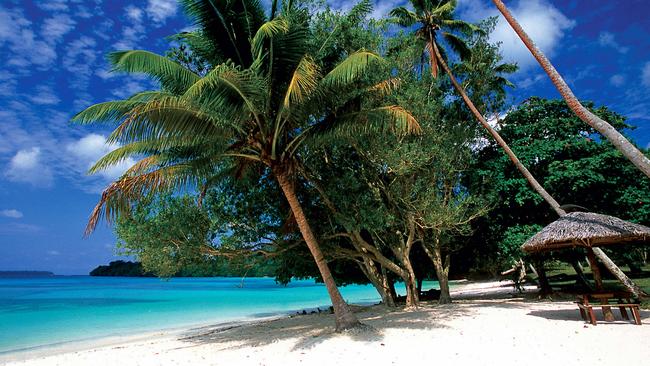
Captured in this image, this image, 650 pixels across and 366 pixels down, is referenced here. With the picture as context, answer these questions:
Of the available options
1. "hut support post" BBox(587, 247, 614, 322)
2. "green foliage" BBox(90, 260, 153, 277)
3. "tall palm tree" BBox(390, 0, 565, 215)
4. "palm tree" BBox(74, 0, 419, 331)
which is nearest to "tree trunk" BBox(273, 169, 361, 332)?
"palm tree" BBox(74, 0, 419, 331)

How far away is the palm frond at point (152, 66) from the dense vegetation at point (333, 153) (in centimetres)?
3

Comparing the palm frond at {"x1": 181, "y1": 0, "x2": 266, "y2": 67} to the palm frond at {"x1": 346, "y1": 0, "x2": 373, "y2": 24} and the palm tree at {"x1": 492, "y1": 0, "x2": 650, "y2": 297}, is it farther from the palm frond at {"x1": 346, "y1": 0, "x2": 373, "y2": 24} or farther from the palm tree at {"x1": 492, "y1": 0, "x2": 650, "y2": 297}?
the palm tree at {"x1": 492, "y1": 0, "x2": 650, "y2": 297}

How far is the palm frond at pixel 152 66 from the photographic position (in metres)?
7.18

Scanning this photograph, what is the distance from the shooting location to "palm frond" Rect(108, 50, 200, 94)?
718 centimetres

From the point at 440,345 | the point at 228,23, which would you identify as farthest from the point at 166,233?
the point at 440,345

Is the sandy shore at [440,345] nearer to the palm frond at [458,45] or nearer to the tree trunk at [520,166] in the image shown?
the tree trunk at [520,166]

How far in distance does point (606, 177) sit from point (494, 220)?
3589 mm

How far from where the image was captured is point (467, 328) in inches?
325

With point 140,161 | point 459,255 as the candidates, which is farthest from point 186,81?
point 459,255

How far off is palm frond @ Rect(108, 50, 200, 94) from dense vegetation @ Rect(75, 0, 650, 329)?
3 cm

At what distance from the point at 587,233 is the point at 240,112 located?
7.36 meters

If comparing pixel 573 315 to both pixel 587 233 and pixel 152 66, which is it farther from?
pixel 152 66

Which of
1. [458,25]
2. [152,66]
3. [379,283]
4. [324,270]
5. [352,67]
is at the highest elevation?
[458,25]

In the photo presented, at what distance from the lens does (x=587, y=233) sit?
8375mm
